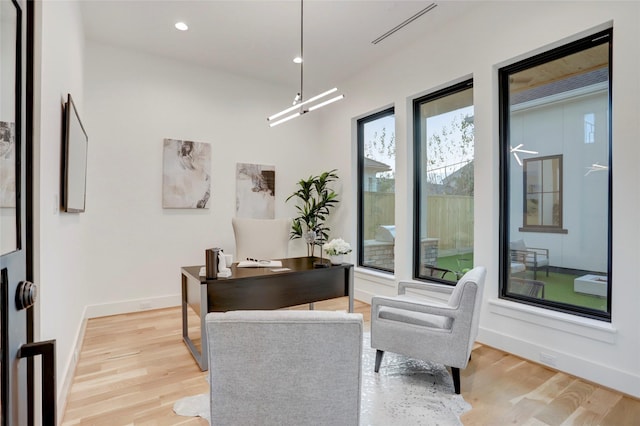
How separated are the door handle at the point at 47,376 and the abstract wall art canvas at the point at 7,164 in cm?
37

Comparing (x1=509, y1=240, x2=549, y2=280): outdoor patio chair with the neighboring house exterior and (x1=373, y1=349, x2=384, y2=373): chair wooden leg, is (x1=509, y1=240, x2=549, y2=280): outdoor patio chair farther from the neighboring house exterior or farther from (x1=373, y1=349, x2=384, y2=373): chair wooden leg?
the neighboring house exterior

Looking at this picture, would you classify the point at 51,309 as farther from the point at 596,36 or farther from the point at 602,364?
the point at 596,36

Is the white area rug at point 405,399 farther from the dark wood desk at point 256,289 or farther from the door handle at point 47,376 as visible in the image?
the door handle at point 47,376

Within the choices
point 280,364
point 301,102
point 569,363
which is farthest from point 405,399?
point 301,102

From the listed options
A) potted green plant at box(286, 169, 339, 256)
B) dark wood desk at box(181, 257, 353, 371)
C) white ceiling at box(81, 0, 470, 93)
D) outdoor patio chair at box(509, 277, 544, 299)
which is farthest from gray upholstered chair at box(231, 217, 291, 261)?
outdoor patio chair at box(509, 277, 544, 299)

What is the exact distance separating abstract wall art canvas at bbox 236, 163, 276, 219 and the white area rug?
9.61 feet

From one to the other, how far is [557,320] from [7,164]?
3.43m

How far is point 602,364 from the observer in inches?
96.7

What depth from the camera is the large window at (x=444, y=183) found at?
11.8ft

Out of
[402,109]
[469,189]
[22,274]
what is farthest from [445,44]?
[22,274]

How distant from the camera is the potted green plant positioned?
507 cm

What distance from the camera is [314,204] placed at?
16.6ft

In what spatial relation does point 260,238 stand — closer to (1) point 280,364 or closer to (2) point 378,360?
(2) point 378,360

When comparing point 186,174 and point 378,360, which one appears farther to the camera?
point 186,174
